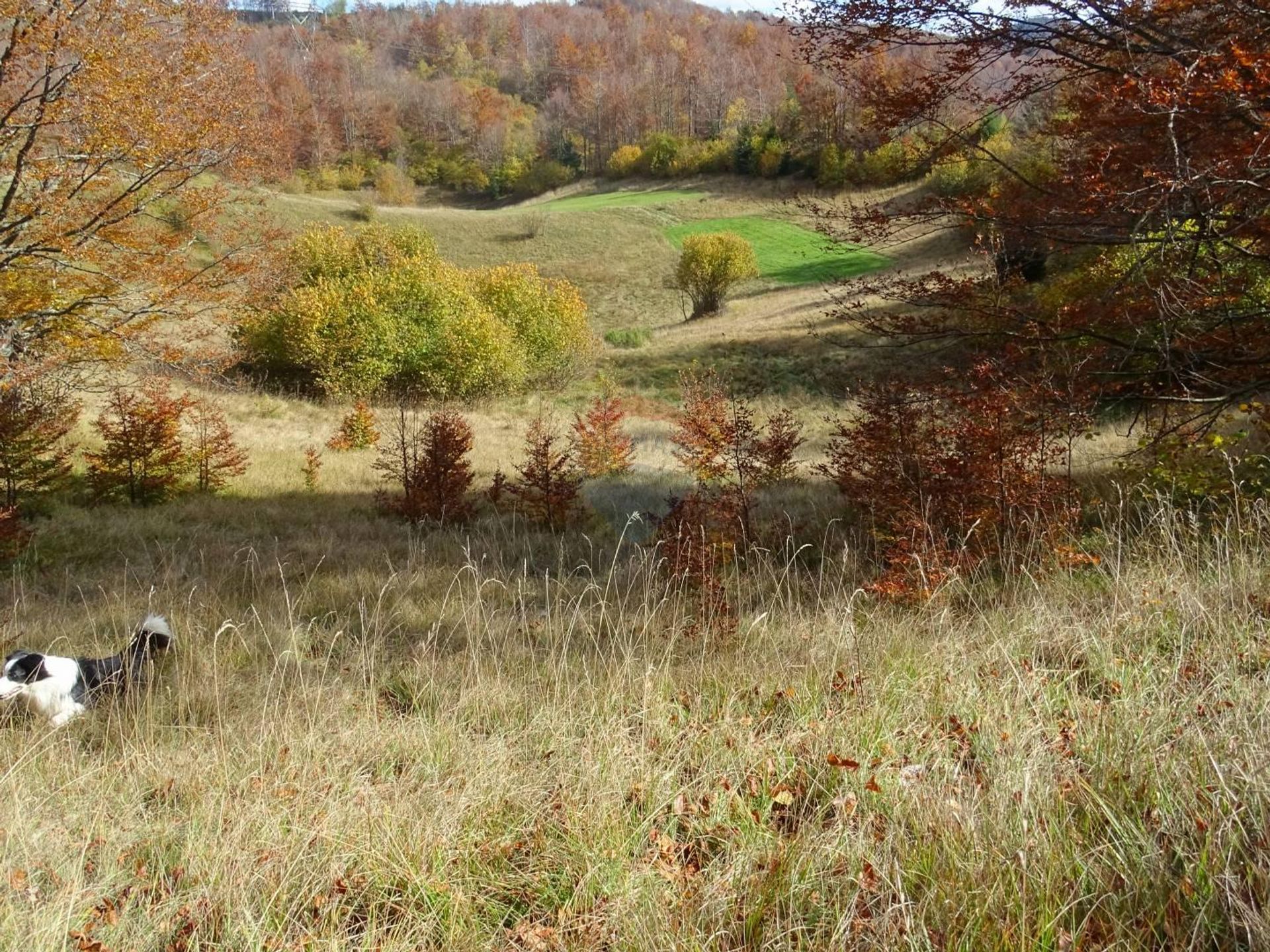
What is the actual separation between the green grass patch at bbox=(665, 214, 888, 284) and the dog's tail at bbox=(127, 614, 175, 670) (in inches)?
1534

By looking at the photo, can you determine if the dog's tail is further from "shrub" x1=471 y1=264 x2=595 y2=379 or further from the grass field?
"shrub" x1=471 y1=264 x2=595 y2=379

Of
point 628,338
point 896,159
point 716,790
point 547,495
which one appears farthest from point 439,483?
point 628,338

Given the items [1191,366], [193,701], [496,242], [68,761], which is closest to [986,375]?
[1191,366]

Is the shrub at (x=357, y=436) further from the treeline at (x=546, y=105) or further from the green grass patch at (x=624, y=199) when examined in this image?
the green grass patch at (x=624, y=199)

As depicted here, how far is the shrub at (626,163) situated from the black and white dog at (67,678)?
83.8 m

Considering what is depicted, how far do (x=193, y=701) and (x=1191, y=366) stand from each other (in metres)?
6.68

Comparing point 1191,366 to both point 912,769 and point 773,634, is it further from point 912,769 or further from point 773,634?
point 912,769

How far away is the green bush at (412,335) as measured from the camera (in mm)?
25406

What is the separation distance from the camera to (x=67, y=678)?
3.64 metres

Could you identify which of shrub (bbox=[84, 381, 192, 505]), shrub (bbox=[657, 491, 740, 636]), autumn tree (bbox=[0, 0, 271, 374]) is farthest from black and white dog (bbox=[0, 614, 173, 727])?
autumn tree (bbox=[0, 0, 271, 374])

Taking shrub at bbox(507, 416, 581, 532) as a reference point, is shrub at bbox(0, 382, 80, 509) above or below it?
above

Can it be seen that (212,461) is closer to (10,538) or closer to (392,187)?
(10,538)

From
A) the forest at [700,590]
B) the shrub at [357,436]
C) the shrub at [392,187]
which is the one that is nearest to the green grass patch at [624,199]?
the shrub at [392,187]

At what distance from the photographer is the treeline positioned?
244 ft
